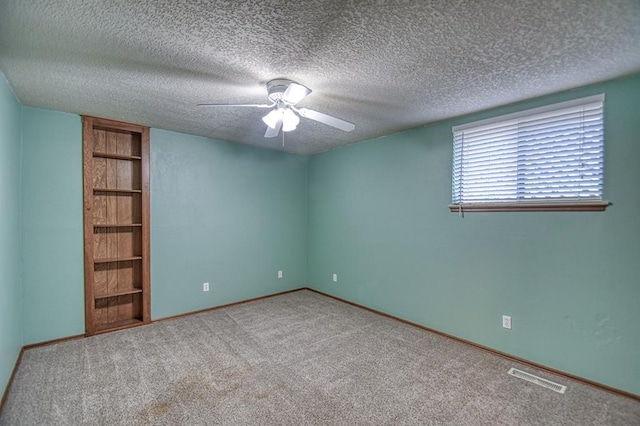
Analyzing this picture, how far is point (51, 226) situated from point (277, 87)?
8.75ft

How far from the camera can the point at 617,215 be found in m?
2.12

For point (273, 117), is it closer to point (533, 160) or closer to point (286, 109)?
point (286, 109)

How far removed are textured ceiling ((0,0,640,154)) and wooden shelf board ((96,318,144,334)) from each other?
7.59ft

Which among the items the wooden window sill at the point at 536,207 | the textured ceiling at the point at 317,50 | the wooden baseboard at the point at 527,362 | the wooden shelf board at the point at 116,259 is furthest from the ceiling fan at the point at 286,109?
the wooden baseboard at the point at 527,362

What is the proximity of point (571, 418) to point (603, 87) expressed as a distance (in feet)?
7.75

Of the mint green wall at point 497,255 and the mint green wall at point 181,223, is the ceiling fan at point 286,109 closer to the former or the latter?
the mint green wall at point 497,255

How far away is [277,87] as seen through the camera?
7.13ft

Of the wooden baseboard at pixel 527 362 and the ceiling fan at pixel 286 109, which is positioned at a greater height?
the ceiling fan at pixel 286 109

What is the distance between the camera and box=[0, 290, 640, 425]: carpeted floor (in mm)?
1878

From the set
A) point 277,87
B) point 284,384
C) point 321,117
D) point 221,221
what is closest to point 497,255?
point 321,117

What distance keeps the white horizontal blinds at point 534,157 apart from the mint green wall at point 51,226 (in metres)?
3.97

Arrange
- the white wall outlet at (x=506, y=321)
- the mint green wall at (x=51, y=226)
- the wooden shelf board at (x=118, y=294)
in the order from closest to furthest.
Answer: the white wall outlet at (x=506, y=321) < the mint green wall at (x=51, y=226) < the wooden shelf board at (x=118, y=294)

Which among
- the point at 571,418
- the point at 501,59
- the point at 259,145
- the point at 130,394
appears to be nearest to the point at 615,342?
the point at 571,418

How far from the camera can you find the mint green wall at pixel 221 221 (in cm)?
352
